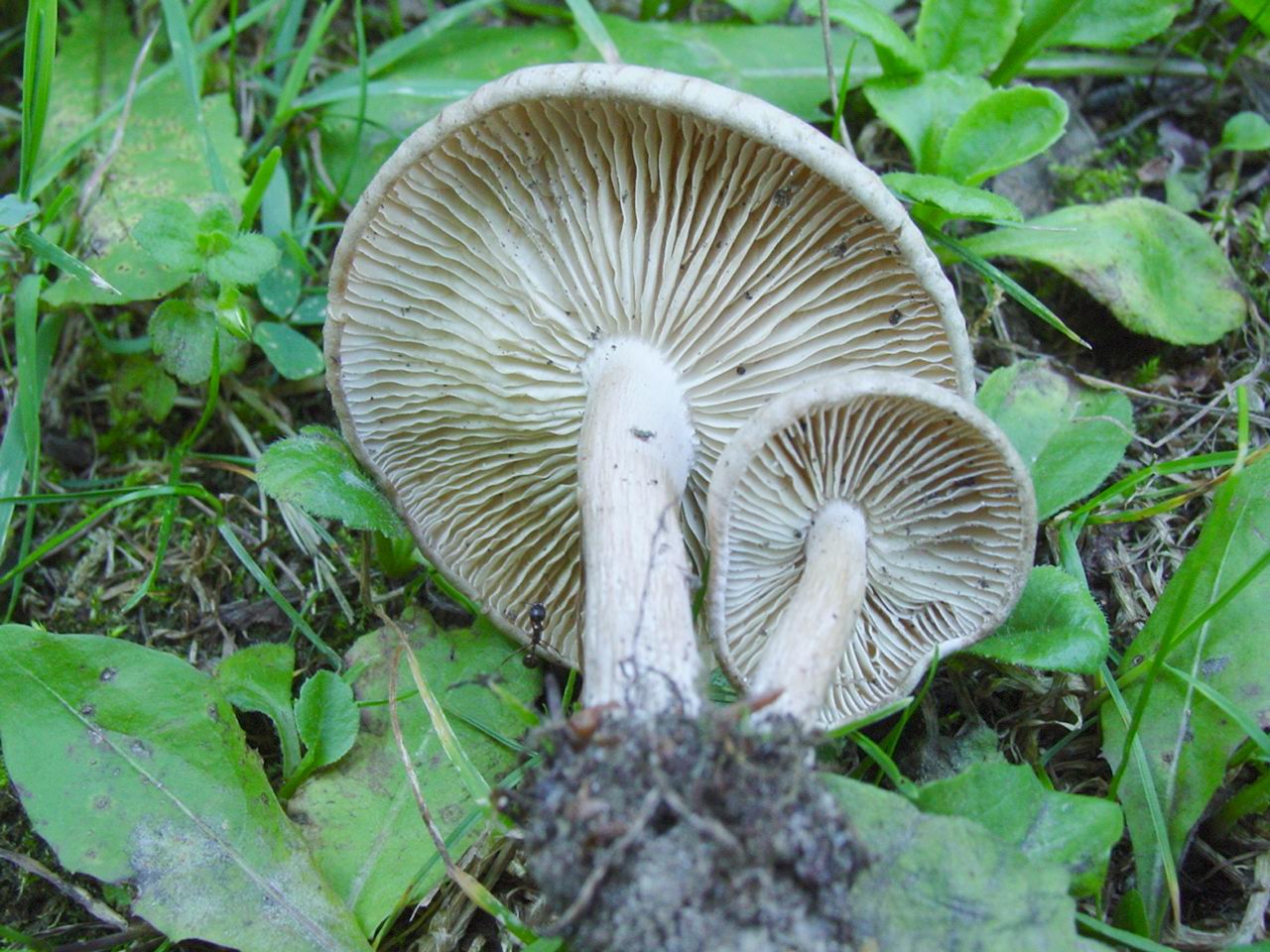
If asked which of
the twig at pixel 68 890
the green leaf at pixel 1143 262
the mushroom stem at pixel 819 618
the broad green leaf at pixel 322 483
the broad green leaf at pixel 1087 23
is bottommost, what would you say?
the twig at pixel 68 890

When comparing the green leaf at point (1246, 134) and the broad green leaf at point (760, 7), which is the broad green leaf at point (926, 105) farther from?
the green leaf at point (1246, 134)

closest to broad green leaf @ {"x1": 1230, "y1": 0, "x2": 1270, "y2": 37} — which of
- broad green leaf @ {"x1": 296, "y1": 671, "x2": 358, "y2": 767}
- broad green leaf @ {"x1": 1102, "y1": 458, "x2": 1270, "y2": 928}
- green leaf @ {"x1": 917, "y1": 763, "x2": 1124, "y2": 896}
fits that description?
broad green leaf @ {"x1": 1102, "y1": 458, "x2": 1270, "y2": 928}

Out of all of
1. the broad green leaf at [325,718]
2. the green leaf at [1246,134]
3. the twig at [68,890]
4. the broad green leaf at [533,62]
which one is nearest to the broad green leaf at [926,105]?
the broad green leaf at [533,62]

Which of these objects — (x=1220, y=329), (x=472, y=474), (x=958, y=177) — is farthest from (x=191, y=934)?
(x=1220, y=329)

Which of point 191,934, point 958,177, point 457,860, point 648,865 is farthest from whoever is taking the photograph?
point 958,177

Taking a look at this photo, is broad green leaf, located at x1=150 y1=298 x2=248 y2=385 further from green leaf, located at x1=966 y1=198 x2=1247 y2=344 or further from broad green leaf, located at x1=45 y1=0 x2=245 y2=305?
green leaf, located at x1=966 y1=198 x2=1247 y2=344

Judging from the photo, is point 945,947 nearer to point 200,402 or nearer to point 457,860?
point 457,860

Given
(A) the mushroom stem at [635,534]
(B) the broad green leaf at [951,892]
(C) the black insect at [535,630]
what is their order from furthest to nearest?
1. (C) the black insect at [535,630]
2. (A) the mushroom stem at [635,534]
3. (B) the broad green leaf at [951,892]
